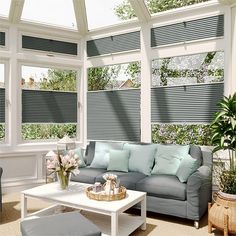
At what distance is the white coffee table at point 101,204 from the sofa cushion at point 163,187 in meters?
0.37

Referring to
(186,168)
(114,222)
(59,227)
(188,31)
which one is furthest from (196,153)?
(59,227)

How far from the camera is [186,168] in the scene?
150 inches

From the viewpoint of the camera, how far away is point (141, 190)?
3961mm

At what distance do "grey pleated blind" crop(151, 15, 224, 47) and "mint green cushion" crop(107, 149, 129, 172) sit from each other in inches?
84.8

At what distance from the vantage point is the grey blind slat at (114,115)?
5.43 meters

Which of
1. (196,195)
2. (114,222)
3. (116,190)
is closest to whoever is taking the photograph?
(114,222)

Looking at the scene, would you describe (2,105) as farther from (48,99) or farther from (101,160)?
(101,160)

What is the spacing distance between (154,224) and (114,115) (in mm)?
2520

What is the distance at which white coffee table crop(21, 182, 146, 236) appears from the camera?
119 inches

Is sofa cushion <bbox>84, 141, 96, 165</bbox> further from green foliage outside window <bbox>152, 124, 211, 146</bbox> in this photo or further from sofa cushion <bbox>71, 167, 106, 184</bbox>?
green foliage outside window <bbox>152, 124, 211, 146</bbox>

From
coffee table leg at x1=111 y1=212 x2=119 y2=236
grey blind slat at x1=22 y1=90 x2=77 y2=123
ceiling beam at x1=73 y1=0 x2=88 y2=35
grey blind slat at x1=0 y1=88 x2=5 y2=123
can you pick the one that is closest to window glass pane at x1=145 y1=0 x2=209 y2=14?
ceiling beam at x1=73 y1=0 x2=88 y2=35

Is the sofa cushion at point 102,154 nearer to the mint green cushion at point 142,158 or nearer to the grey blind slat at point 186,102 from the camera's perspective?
the mint green cushion at point 142,158

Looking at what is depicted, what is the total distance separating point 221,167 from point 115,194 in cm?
201

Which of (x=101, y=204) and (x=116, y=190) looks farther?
(x=116, y=190)
